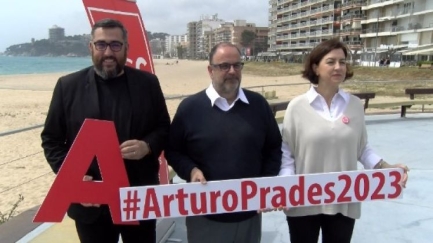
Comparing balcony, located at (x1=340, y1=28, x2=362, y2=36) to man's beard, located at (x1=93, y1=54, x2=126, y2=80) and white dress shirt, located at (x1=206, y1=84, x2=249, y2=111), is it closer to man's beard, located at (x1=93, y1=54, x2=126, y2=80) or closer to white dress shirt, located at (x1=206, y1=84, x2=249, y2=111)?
white dress shirt, located at (x1=206, y1=84, x2=249, y2=111)

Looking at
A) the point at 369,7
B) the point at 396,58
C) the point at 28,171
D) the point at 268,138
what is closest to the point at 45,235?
the point at 268,138

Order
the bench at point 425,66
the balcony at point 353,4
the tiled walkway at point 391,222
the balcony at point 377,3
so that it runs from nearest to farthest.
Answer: the tiled walkway at point 391,222 → the bench at point 425,66 → the balcony at point 377,3 → the balcony at point 353,4

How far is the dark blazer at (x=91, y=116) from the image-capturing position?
2.10 meters

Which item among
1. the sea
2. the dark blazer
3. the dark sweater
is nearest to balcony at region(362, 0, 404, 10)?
the sea

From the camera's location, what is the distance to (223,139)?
2.13m

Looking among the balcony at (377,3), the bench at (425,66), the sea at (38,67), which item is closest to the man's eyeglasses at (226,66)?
the bench at (425,66)

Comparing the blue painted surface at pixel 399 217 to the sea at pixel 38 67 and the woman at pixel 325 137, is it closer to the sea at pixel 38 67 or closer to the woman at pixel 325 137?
the woman at pixel 325 137

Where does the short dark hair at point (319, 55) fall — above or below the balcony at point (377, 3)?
below

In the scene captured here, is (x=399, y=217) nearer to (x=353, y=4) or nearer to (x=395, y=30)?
(x=395, y=30)

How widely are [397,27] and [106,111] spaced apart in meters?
64.8

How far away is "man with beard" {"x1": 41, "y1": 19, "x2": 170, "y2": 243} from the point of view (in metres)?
2.08

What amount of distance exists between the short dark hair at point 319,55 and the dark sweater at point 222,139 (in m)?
0.39

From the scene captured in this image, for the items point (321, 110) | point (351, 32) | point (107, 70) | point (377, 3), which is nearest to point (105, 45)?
point (107, 70)

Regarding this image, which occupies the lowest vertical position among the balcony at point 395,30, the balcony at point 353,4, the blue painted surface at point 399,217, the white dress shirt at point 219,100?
the blue painted surface at point 399,217
